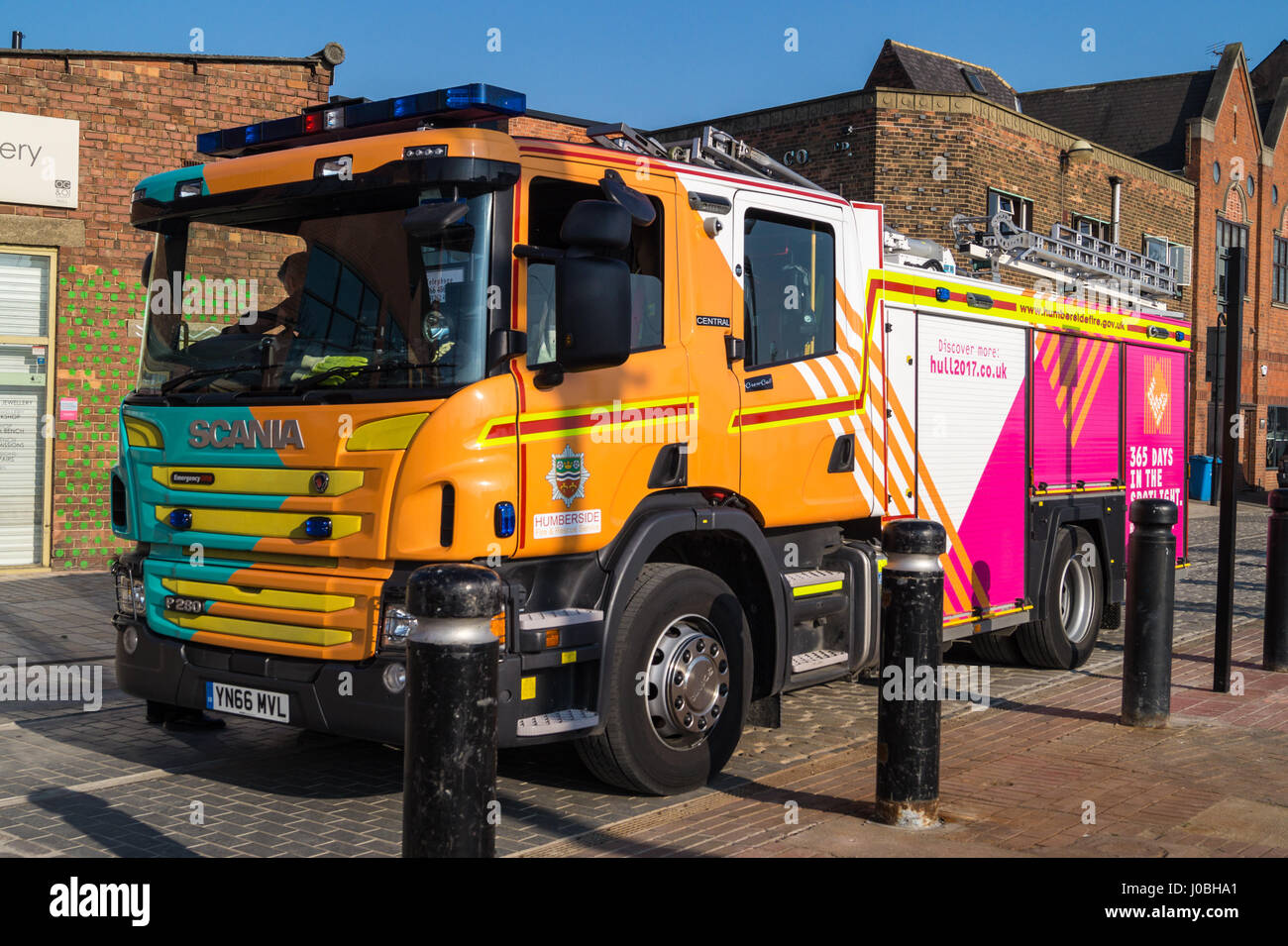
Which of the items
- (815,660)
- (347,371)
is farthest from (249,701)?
(815,660)

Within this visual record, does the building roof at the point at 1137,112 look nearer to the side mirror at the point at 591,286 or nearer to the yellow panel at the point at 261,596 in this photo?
the side mirror at the point at 591,286

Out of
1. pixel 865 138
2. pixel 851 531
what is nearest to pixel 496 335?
pixel 851 531

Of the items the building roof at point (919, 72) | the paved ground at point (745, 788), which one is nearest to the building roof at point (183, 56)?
the paved ground at point (745, 788)

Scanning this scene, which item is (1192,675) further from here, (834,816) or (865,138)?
(865,138)

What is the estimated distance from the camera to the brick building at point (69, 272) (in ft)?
45.0

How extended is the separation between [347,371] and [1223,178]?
116 feet

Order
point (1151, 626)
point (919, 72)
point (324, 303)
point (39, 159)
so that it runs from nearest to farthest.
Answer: point (324, 303) → point (1151, 626) → point (39, 159) → point (919, 72)

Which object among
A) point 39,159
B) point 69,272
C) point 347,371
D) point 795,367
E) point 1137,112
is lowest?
point 347,371

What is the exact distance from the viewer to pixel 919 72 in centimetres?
A: 2914

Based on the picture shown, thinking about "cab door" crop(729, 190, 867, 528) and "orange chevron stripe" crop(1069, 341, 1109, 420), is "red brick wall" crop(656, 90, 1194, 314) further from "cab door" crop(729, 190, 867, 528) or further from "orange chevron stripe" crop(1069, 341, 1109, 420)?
Result: "cab door" crop(729, 190, 867, 528)

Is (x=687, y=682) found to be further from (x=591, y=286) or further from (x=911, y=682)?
(x=591, y=286)

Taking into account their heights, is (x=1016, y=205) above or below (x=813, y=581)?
above

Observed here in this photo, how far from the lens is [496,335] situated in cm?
530

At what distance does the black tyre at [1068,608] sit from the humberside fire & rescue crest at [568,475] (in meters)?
4.84
